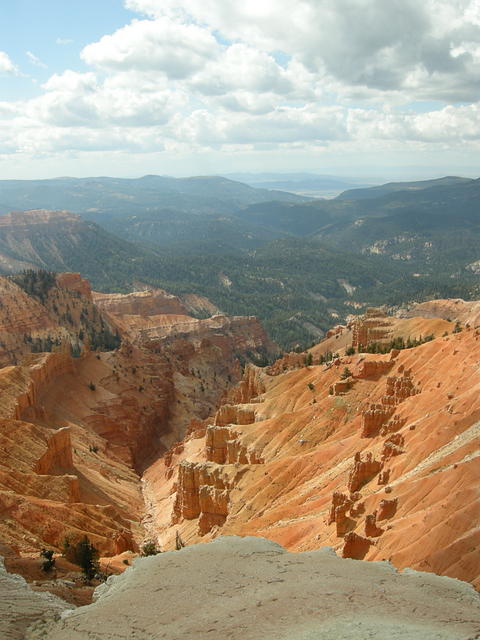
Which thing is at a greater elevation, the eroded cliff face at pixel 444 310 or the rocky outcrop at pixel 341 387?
the rocky outcrop at pixel 341 387

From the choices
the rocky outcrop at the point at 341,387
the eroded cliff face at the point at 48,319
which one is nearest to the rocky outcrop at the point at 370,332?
the rocky outcrop at the point at 341,387

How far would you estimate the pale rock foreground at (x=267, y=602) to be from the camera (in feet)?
47.3

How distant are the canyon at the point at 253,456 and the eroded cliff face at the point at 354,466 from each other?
0.12 metres

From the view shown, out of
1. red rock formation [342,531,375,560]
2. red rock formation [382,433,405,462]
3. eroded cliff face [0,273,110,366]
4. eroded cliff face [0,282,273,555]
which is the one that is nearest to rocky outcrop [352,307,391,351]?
eroded cliff face [0,282,273,555]

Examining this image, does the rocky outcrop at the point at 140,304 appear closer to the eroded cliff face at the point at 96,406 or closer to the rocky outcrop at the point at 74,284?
the eroded cliff face at the point at 96,406

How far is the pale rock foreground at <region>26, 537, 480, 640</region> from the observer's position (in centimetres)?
1441

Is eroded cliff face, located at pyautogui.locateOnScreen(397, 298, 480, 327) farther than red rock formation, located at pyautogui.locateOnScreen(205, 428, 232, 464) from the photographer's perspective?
Yes

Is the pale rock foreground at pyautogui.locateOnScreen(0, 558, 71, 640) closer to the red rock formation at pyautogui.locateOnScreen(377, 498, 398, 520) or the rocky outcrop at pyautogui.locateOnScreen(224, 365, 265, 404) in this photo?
the red rock formation at pyautogui.locateOnScreen(377, 498, 398, 520)

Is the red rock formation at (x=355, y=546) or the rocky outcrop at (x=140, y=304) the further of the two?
the rocky outcrop at (x=140, y=304)

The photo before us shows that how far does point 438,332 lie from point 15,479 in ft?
188

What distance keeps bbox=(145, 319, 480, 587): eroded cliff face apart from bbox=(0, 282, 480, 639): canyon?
0.12m

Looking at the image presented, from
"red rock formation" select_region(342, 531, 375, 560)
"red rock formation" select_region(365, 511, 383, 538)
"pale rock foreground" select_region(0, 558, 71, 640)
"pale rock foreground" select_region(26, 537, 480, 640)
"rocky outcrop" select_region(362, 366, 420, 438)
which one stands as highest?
"pale rock foreground" select_region(26, 537, 480, 640)

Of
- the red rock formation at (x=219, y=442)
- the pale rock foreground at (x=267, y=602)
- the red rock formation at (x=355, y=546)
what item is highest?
the pale rock foreground at (x=267, y=602)

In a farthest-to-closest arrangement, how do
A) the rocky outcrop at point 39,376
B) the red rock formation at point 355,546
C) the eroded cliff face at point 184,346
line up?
the eroded cliff face at point 184,346 < the rocky outcrop at point 39,376 < the red rock formation at point 355,546
